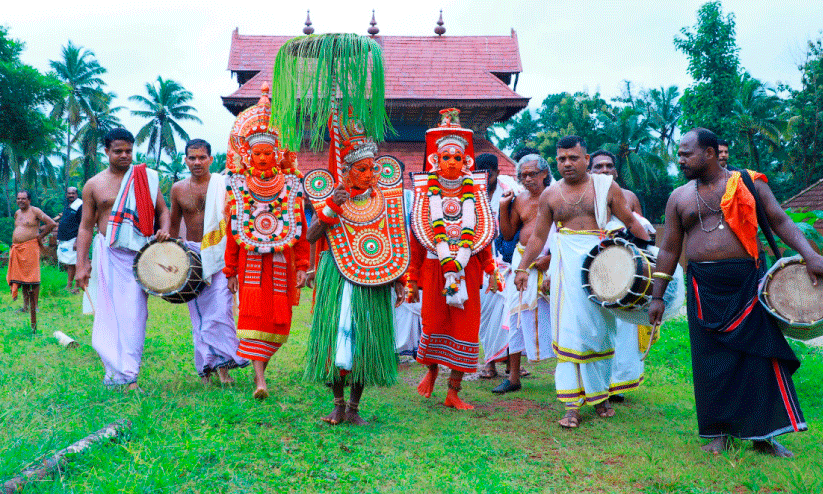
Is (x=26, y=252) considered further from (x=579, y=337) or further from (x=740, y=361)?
(x=740, y=361)

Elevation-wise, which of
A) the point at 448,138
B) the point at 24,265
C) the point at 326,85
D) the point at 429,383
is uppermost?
the point at 326,85

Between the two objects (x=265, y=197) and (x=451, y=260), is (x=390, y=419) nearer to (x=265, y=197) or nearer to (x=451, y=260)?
(x=451, y=260)

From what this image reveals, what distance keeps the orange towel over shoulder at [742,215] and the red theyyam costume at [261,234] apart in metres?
3.33

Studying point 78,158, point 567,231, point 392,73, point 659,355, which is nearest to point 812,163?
point 392,73

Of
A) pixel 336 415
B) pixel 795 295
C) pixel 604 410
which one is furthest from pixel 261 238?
pixel 795 295

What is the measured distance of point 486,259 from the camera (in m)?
5.61

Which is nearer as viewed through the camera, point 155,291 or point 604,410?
point 604,410

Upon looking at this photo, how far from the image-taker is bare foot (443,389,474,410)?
5445mm

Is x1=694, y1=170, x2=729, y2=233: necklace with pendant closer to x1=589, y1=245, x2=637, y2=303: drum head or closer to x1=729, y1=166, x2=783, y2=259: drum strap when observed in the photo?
x1=729, y1=166, x2=783, y2=259: drum strap

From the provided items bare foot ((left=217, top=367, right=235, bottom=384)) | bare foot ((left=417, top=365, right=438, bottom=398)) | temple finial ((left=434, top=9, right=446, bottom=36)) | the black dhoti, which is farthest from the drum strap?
temple finial ((left=434, top=9, right=446, bottom=36))

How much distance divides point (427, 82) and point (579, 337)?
13.0 metres

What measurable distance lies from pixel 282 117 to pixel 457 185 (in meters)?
1.63

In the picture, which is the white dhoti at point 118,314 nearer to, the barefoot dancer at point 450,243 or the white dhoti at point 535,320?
the barefoot dancer at point 450,243

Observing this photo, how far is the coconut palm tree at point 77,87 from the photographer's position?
146ft
